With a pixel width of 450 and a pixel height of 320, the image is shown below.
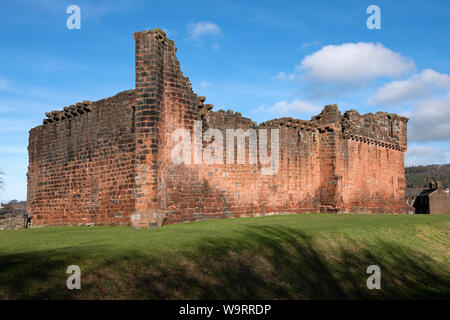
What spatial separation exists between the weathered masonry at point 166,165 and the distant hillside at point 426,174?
373ft

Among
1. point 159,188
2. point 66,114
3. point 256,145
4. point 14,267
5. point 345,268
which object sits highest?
point 66,114

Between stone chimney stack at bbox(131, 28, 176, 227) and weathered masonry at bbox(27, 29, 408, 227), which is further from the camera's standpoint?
weathered masonry at bbox(27, 29, 408, 227)

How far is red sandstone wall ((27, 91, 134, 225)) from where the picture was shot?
55.9ft

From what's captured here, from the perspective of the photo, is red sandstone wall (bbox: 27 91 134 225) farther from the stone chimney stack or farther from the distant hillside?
the distant hillside

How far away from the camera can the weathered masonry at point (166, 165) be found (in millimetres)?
16125

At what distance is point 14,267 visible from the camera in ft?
26.3

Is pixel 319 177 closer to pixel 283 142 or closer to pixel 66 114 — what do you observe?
pixel 283 142

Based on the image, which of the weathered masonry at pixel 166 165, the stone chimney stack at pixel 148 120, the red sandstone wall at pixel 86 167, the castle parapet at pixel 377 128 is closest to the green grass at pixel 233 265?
the stone chimney stack at pixel 148 120

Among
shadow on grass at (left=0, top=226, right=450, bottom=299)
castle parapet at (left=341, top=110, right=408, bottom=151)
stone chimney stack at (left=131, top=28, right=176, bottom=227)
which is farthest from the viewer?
castle parapet at (left=341, top=110, right=408, bottom=151)

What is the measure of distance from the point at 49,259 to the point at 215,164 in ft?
36.5

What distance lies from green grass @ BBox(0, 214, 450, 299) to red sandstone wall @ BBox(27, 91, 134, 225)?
17.2ft

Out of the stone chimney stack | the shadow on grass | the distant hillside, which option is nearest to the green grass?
the shadow on grass

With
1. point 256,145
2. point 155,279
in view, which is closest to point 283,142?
point 256,145

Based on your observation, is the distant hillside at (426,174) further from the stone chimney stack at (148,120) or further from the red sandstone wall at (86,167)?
the stone chimney stack at (148,120)
